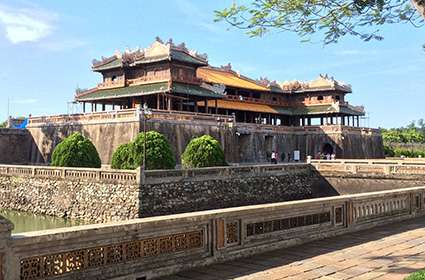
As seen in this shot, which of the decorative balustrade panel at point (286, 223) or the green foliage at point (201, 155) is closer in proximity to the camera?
the decorative balustrade panel at point (286, 223)

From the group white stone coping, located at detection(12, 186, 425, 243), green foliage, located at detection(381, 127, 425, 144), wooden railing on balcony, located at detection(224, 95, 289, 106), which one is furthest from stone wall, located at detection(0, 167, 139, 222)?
green foliage, located at detection(381, 127, 425, 144)

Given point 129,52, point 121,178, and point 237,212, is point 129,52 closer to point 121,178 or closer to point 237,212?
point 121,178

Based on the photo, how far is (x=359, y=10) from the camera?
782 centimetres

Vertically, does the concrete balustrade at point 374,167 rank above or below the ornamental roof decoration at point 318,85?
below

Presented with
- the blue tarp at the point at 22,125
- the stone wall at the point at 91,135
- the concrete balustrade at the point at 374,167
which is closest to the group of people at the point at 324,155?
the concrete balustrade at the point at 374,167

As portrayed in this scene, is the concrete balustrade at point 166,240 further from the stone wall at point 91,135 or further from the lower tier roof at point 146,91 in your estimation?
the lower tier roof at point 146,91

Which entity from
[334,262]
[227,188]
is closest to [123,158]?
[227,188]

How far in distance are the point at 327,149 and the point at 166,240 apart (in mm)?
49130

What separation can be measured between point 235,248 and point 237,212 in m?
0.60

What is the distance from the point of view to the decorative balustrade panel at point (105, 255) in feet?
18.4

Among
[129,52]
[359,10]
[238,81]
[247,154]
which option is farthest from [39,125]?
[359,10]

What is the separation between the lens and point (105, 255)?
20.5 feet

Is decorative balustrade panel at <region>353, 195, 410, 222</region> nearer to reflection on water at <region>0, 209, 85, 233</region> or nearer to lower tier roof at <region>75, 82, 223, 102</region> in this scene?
reflection on water at <region>0, 209, 85, 233</region>

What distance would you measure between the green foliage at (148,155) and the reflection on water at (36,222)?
14.2 ft
